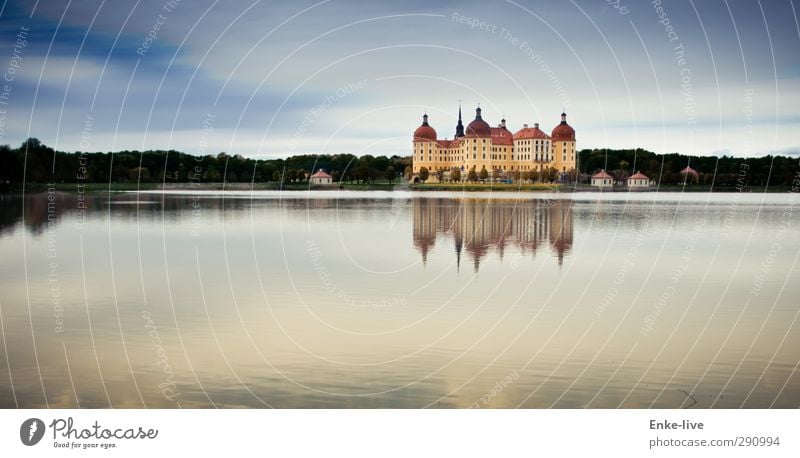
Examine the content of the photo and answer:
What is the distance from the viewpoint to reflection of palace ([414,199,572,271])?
25400 mm

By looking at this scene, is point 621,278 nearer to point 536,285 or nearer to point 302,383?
point 536,285

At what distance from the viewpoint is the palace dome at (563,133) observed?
149125 millimetres

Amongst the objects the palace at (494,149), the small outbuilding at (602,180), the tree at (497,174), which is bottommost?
the small outbuilding at (602,180)

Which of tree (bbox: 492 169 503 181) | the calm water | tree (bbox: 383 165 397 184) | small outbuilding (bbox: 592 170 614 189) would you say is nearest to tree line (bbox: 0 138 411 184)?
tree (bbox: 383 165 397 184)

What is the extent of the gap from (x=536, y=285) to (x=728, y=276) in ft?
17.3

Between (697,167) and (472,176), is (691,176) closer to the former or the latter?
(697,167)

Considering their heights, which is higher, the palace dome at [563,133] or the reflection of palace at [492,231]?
the palace dome at [563,133]

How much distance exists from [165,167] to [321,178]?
2921 cm

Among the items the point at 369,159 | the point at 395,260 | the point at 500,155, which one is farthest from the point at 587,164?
the point at 395,260

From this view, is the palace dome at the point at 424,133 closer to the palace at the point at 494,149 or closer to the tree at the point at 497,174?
the palace at the point at 494,149

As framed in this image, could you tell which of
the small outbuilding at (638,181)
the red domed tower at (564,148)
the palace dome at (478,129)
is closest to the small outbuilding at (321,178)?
the palace dome at (478,129)

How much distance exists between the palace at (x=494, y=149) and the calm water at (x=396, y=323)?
374ft

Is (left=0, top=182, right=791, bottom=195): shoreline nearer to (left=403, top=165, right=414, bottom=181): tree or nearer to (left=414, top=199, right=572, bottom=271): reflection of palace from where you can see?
(left=403, top=165, right=414, bottom=181): tree

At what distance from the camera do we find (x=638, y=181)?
410ft
